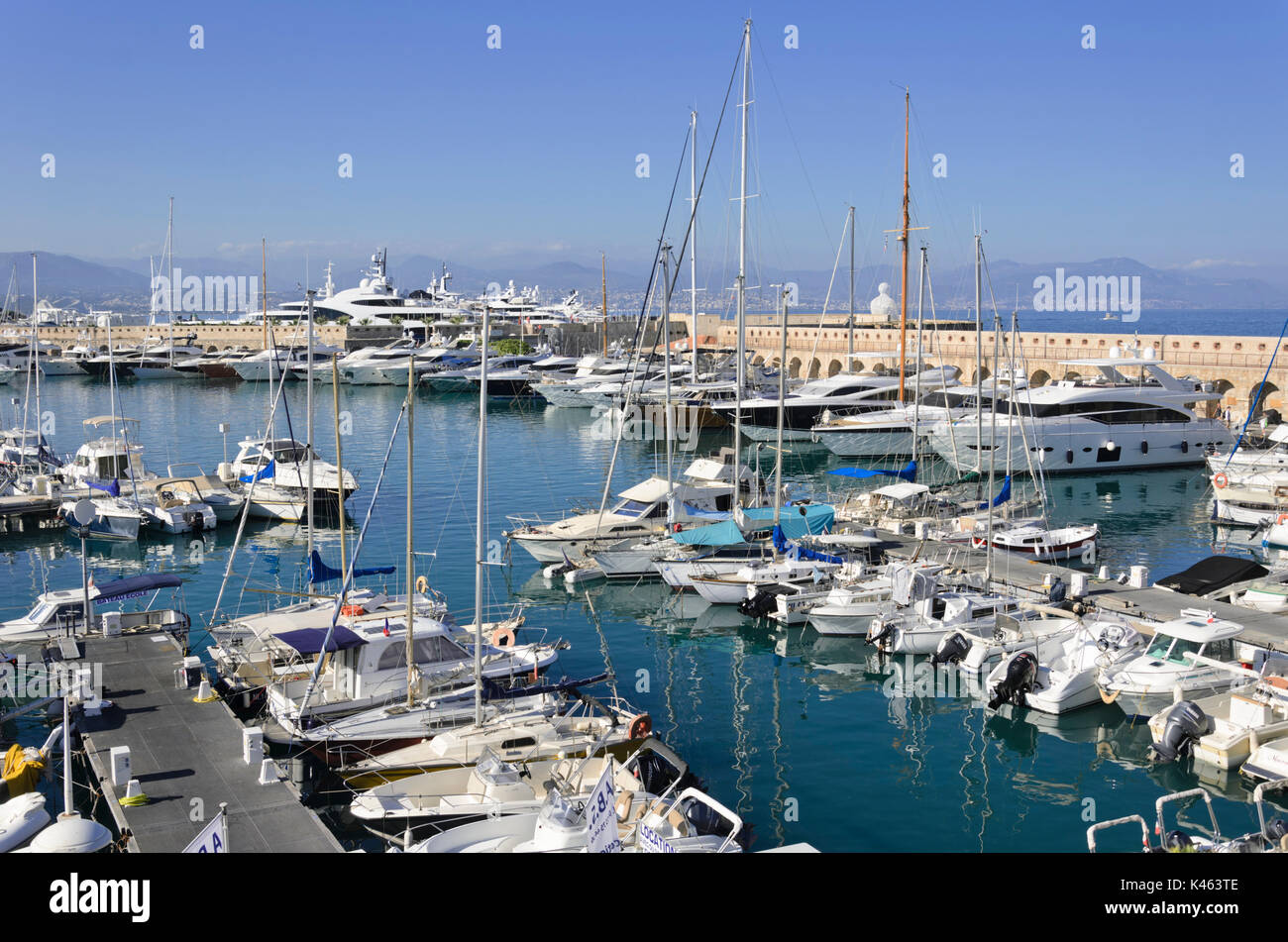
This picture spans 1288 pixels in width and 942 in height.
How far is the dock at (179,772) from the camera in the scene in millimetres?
12484

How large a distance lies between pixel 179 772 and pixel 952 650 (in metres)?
13.3

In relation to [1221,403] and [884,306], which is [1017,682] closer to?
[1221,403]

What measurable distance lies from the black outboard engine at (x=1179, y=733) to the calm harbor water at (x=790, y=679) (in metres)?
0.29

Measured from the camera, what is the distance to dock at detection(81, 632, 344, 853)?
12.5 metres

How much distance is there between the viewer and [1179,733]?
651 inches

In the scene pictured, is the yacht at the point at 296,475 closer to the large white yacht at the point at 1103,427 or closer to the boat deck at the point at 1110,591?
the boat deck at the point at 1110,591

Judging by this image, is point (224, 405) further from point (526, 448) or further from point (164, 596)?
point (164, 596)

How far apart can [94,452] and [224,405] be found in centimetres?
3670

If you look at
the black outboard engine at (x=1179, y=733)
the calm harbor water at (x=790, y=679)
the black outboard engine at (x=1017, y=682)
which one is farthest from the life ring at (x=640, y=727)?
the black outboard engine at (x=1179, y=733)

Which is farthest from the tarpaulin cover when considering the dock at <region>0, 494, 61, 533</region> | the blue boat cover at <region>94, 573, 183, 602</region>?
the dock at <region>0, 494, 61, 533</region>

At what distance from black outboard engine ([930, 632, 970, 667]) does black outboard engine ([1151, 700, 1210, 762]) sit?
443 centimetres

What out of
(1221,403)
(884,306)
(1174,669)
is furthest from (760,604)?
(884,306)

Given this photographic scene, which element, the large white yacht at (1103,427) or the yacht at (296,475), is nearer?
the yacht at (296,475)

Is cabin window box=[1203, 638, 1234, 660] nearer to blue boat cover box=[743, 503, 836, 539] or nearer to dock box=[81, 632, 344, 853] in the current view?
blue boat cover box=[743, 503, 836, 539]
